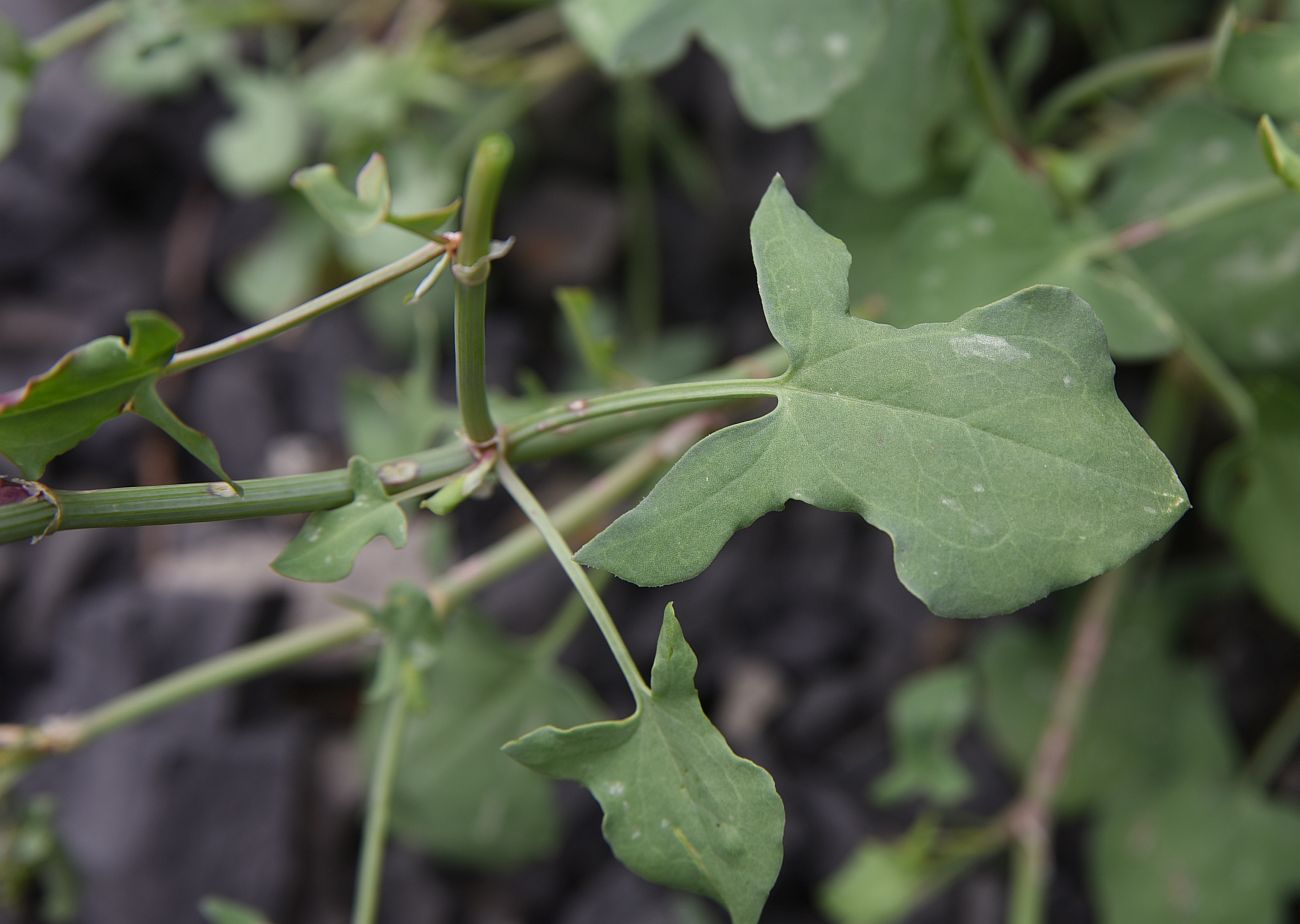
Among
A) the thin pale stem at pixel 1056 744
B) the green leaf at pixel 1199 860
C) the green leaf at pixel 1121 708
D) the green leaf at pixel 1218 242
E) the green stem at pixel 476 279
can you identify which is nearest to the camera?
the green stem at pixel 476 279

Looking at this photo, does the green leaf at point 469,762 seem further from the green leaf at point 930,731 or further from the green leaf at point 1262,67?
the green leaf at point 1262,67

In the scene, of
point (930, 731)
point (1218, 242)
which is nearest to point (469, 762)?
point (930, 731)

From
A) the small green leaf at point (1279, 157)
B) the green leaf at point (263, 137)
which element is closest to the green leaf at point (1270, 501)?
the small green leaf at point (1279, 157)

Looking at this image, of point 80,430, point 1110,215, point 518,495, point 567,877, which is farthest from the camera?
point 567,877

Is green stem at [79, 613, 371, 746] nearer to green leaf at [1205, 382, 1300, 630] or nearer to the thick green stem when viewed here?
the thick green stem

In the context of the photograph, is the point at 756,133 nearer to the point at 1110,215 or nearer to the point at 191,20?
the point at 1110,215

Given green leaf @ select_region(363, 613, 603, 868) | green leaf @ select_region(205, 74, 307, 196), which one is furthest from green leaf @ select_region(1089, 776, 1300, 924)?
green leaf @ select_region(205, 74, 307, 196)

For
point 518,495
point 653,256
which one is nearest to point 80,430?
point 518,495
